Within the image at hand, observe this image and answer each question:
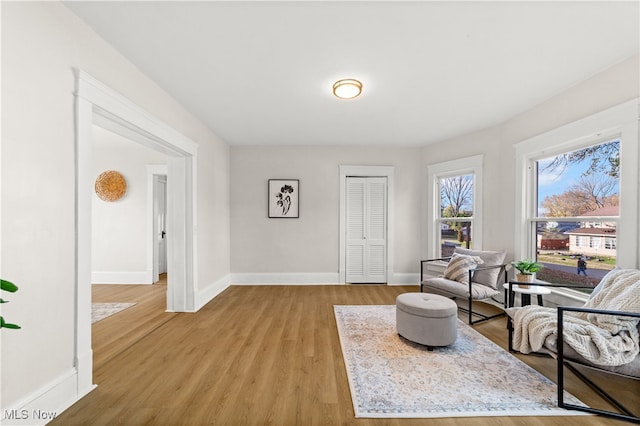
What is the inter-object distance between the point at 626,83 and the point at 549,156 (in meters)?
0.99

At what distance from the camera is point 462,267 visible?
3484 millimetres

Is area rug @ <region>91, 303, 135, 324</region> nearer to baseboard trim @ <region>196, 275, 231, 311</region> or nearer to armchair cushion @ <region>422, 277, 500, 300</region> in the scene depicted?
baseboard trim @ <region>196, 275, 231, 311</region>

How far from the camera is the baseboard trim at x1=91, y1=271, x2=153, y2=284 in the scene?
5.00 metres

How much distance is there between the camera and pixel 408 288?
477cm

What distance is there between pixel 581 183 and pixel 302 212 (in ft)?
12.5

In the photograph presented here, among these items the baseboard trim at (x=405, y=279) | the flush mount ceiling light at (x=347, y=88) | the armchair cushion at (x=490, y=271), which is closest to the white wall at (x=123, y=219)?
the flush mount ceiling light at (x=347, y=88)

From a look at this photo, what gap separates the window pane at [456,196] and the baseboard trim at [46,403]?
16.2 feet

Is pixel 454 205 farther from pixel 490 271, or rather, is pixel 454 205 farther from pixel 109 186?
pixel 109 186

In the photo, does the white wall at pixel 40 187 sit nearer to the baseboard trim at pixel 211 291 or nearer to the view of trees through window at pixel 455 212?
the baseboard trim at pixel 211 291

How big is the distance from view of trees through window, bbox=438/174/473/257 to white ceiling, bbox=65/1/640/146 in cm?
135

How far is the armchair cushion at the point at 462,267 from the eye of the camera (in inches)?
135

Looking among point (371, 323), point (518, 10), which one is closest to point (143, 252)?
point (371, 323)

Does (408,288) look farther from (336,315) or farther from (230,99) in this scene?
(230,99)

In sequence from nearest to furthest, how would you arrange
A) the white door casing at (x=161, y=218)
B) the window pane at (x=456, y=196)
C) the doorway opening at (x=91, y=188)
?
1. the doorway opening at (x=91, y=188)
2. the window pane at (x=456, y=196)
3. the white door casing at (x=161, y=218)
